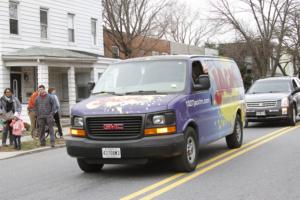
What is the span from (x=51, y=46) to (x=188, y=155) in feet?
59.5

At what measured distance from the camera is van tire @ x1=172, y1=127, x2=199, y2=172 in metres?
8.61

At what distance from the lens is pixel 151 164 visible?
32.6 ft

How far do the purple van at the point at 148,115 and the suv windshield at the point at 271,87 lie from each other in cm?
882

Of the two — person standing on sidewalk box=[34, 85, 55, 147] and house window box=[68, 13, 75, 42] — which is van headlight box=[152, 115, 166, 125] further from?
house window box=[68, 13, 75, 42]


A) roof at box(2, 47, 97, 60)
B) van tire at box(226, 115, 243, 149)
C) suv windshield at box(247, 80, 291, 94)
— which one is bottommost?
van tire at box(226, 115, 243, 149)

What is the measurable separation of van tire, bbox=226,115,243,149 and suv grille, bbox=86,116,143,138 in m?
4.11

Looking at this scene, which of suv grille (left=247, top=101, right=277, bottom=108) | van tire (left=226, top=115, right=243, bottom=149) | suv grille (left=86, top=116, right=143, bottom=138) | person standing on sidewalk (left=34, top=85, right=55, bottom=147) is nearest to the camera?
suv grille (left=86, top=116, right=143, bottom=138)

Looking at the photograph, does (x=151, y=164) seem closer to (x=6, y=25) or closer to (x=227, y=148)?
(x=227, y=148)

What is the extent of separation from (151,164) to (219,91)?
2146mm

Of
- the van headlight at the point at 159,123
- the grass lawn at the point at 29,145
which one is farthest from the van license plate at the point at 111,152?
the grass lawn at the point at 29,145

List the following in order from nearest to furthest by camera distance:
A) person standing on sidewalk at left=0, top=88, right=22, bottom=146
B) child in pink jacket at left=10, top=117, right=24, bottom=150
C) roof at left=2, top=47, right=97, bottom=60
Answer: child in pink jacket at left=10, top=117, right=24, bottom=150 < person standing on sidewalk at left=0, top=88, right=22, bottom=146 < roof at left=2, top=47, right=97, bottom=60

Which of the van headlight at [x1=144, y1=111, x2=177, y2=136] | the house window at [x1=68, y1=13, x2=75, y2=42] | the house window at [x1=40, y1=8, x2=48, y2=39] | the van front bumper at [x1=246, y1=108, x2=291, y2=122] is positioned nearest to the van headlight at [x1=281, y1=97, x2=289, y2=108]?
the van front bumper at [x1=246, y1=108, x2=291, y2=122]

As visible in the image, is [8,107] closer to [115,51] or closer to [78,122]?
[78,122]

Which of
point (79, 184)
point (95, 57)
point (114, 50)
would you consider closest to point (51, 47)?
point (95, 57)
